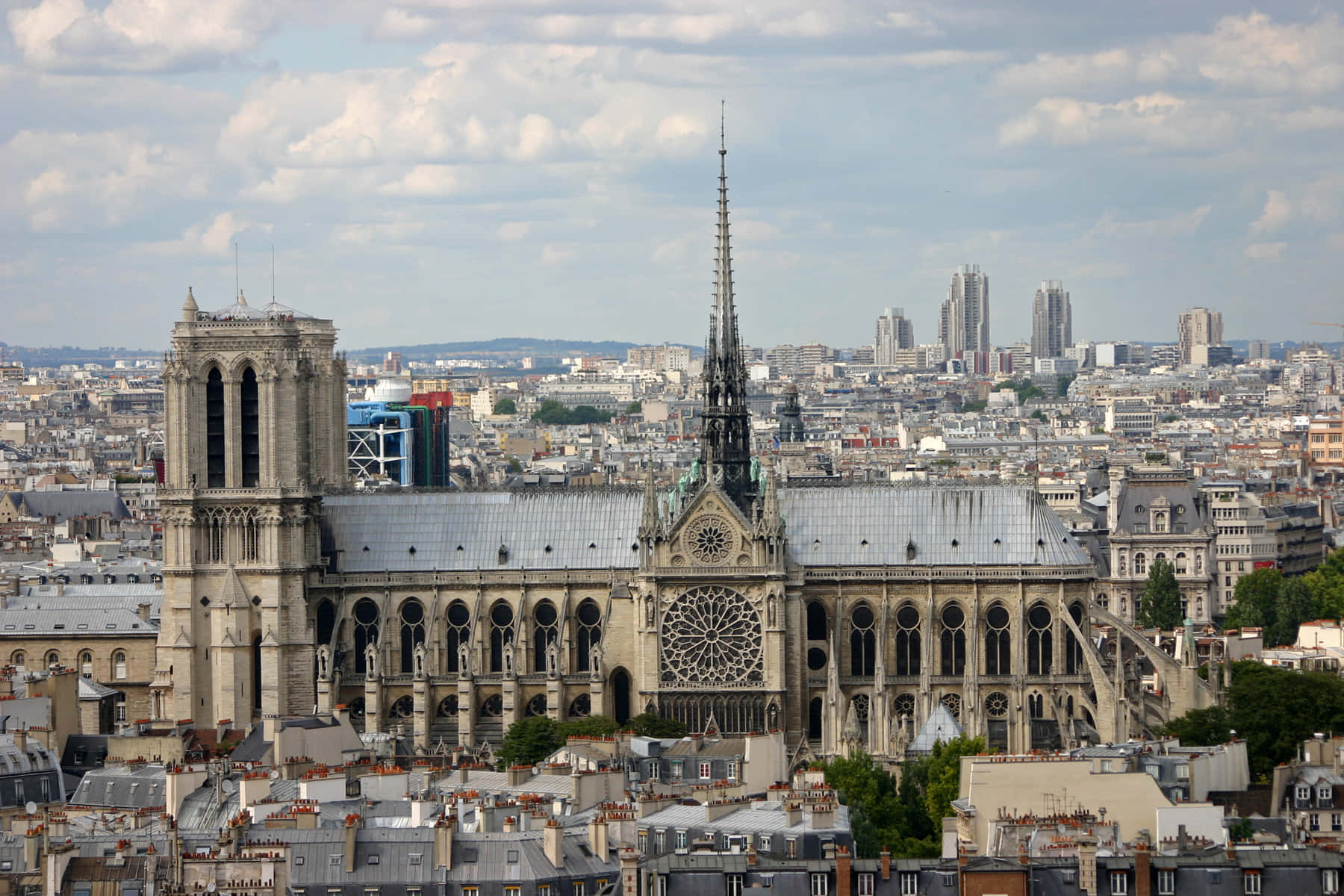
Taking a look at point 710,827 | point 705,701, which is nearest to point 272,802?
point 710,827

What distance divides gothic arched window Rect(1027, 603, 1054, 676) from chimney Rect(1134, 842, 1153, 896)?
58.5 metres

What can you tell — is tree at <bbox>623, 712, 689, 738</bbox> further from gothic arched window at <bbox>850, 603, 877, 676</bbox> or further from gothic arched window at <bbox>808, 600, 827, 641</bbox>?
gothic arched window at <bbox>850, 603, 877, 676</bbox>

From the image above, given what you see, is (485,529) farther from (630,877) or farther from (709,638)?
(630,877)

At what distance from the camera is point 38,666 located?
13950 cm

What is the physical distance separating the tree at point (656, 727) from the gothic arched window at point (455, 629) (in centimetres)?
992

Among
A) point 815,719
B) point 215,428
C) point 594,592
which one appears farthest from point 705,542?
point 215,428

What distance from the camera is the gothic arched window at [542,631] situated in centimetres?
13625

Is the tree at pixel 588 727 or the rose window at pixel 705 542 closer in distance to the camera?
the tree at pixel 588 727

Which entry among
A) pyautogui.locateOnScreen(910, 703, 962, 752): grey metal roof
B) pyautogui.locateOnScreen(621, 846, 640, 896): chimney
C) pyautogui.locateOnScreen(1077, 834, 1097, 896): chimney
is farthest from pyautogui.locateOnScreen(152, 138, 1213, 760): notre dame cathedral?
pyautogui.locateOnScreen(1077, 834, 1097, 896): chimney

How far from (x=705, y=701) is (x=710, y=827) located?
46689 mm

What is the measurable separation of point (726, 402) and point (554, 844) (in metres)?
58.5

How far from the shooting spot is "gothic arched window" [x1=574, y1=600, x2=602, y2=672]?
447ft

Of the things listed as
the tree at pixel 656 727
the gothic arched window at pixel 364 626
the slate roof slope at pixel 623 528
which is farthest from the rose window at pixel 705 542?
the gothic arched window at pixel 364 626

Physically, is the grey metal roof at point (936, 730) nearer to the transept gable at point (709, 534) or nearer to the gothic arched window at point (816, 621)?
the gothic arched window at point (816, 621)
